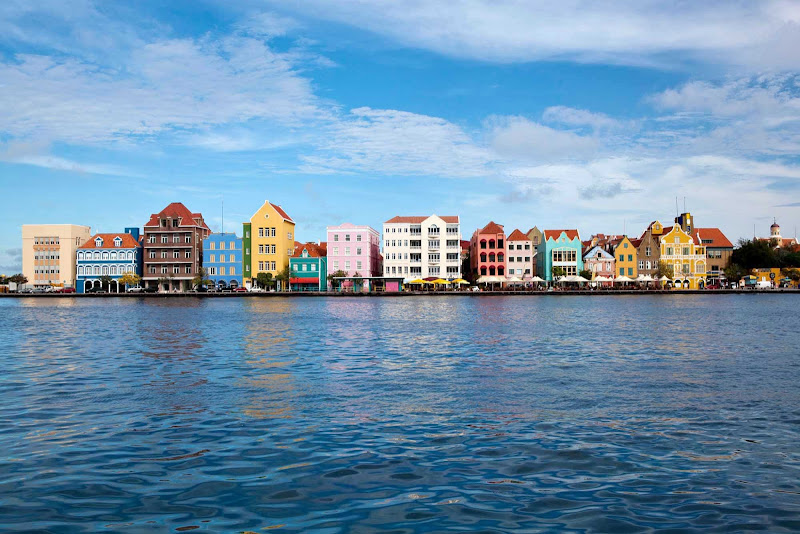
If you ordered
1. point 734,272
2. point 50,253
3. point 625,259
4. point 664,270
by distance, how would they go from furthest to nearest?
1. point 50,253
2. point 734,272
3. point 625,259
4. point 664,270

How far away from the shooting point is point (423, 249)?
373 ft

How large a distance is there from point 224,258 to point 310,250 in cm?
1537

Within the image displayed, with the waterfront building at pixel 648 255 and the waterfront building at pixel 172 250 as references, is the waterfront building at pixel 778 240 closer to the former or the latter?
the waterfront building at pixel 648 255

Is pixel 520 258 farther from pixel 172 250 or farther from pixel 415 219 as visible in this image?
pixel 172 250

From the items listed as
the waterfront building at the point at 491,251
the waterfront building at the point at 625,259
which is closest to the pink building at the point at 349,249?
the waterfront building at the point at 491,251

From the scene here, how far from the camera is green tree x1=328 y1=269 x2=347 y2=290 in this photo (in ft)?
371

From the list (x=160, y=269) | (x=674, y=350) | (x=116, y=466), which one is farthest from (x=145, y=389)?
(x=160, y=269)

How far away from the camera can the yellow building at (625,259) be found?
119000mm

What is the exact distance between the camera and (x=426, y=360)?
904 inches

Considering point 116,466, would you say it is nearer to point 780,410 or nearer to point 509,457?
point 509,457

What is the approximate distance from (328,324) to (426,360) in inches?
845

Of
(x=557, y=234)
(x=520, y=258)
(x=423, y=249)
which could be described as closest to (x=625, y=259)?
(x=557, y=234)

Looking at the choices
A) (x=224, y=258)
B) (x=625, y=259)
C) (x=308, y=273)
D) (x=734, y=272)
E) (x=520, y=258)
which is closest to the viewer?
(x=520, y=258)

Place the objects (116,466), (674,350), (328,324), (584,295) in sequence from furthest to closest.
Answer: (584,295) → (328,324) → (674,350) → (116,466)
